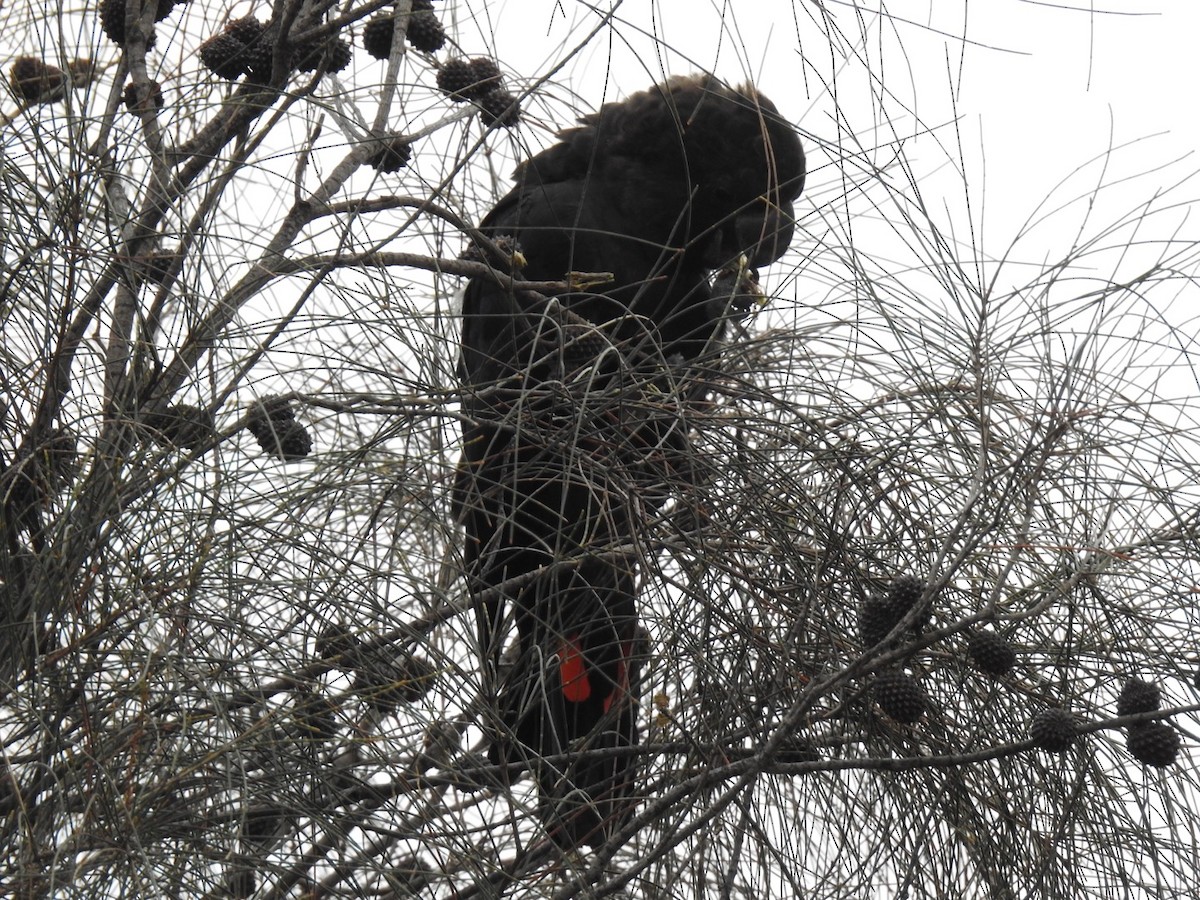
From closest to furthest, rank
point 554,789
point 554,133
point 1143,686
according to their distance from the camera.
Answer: point 1143,686, point 554,789, point 554,133

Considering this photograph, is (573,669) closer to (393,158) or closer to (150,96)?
(393,158)

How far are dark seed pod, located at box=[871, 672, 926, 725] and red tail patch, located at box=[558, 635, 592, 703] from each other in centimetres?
34

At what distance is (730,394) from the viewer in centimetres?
179

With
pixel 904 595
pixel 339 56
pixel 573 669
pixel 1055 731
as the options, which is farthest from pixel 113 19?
pixel 1055 731

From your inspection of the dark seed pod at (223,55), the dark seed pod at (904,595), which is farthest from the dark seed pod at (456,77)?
the dark seed pod at (904,595)

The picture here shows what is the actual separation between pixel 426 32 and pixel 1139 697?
3.54 ft

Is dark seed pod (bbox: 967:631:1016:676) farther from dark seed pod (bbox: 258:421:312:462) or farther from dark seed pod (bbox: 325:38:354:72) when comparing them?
dark seed pod (bbox: 325:38:354:72)

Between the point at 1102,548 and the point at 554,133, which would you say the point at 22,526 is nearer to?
the point at 554,133

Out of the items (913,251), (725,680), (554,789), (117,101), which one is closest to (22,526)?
(117,101)

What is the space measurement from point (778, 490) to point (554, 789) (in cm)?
Answer: 40

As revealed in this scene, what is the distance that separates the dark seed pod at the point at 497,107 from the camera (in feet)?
6.07

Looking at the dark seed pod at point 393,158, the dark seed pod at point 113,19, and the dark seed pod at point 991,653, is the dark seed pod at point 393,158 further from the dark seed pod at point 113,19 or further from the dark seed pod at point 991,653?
the dark seed pod at point 991,653

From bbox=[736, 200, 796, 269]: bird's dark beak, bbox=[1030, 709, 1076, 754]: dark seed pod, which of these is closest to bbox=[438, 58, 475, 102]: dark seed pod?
bbox=[736, 200, 796, 269]: bird's dark beak

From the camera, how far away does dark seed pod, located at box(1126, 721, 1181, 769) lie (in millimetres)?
1538
